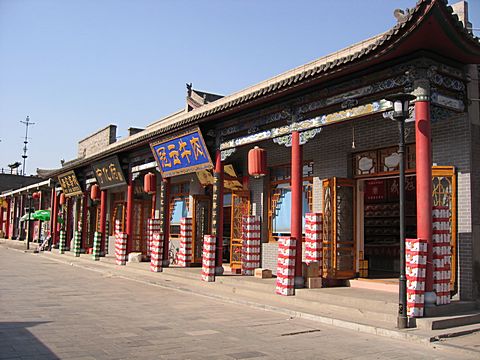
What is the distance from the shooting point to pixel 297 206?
9.82 meters

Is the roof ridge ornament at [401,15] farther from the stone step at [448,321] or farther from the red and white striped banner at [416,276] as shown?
the stone step at [448,321]

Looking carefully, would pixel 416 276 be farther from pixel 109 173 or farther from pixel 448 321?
pixel 109 173

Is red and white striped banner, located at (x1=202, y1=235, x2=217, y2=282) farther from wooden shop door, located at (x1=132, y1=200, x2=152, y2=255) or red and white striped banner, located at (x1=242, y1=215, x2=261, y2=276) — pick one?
wooden shop door, located at (x1=132, y1=200, x2=152, y2=255)

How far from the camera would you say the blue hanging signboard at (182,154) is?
1272cm

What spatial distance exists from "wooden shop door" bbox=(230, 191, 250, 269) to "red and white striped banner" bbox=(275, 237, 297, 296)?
139 inches

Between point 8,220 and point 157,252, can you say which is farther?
point 8,220

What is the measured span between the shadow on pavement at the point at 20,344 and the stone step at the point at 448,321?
4.70 meters

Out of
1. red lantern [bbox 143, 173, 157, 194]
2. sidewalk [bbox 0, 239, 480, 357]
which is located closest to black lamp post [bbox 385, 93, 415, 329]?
sidewalk [bbox 0, 239, 480, 357]

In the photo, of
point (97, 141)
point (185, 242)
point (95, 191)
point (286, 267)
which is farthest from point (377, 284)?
point (97, 141)

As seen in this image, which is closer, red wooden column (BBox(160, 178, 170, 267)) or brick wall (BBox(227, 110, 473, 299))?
brick wall (BBox(227, 110, 473, 299))

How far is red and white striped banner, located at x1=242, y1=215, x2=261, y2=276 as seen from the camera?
40.7 feet

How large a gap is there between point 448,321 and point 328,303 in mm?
2084

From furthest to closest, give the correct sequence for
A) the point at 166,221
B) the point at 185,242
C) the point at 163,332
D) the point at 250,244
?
the point at 166,221, the point at 185,242, the point at 250,244, the point at 163,332

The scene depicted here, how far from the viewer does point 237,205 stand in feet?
45.3
